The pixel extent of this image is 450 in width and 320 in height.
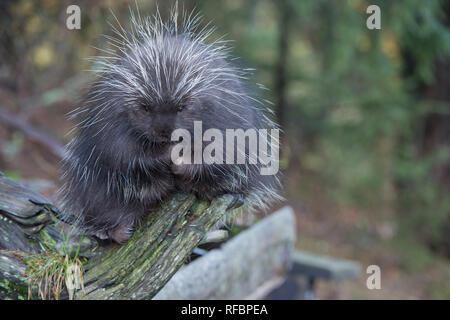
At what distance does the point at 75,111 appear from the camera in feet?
10.7

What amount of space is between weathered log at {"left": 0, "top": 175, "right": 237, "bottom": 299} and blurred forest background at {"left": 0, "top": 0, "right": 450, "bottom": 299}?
13.4 ft

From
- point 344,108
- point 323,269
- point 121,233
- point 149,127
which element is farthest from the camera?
point 344,108

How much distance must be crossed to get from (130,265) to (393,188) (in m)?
7.12

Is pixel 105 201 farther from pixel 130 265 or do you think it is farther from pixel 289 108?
pixel 289 108

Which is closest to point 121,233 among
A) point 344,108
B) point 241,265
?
point 241,265

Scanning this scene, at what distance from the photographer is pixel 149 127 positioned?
8.53 ft

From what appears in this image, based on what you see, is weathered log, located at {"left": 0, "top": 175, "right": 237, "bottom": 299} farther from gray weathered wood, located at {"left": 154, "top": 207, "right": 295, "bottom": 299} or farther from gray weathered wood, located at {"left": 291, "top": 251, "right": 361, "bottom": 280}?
gray weathered wood, located at {"left": 291, "top": 251, "right": 361, "bottom": 280}

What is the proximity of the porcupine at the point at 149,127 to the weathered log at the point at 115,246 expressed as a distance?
0.30 ft

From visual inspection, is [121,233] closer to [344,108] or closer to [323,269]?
[323,269]

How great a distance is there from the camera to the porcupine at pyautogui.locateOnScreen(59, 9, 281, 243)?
2.64 metres

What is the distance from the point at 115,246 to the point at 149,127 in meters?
0.83

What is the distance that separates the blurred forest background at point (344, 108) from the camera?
760 cm

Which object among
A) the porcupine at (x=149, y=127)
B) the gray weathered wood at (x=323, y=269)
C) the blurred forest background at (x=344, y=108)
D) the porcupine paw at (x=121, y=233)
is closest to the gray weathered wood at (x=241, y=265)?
the gray weathered wood at (x=323, y=269)
